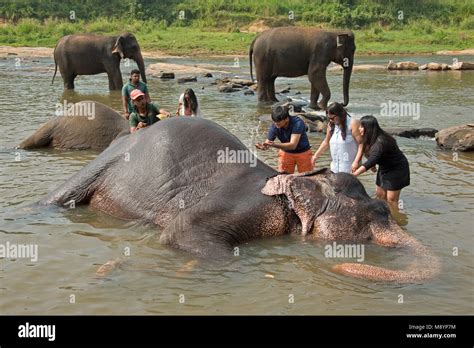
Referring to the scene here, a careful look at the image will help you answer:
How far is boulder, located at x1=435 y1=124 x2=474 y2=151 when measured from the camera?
9922 millimetres

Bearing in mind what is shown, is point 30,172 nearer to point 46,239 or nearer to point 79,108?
point 79,108

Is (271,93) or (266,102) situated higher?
(271,93)

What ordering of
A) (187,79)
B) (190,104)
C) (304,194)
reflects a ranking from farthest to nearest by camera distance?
(187,79)
(190,104)
(304,194)

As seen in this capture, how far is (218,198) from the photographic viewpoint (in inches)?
224

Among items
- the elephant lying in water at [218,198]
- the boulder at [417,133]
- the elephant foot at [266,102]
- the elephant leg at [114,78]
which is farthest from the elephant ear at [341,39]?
the elephant lying in water at [218,198]

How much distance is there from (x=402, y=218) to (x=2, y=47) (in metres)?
33.2

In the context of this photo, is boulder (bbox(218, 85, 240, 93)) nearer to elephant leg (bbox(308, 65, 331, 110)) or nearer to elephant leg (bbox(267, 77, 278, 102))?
elephant leg (bbox(267, 77, 278, 102))

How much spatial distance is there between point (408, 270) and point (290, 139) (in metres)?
2.49

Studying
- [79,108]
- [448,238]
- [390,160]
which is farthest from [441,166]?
[79,108]

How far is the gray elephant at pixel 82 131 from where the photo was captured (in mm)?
10086

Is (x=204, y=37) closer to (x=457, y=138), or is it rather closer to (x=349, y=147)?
(x=457, y=138)

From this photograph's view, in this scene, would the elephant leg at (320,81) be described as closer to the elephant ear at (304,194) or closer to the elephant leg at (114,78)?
the elephant leg at (114,78)

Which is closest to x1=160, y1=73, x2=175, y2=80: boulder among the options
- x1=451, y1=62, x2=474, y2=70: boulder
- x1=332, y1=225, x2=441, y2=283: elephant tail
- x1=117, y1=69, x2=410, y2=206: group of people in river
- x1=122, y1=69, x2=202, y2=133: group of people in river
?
x1=451, y1=62, x2=474, y2=70: boulder

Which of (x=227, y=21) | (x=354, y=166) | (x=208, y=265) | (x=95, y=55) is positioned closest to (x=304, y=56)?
(x=95, y=55)
